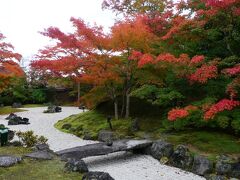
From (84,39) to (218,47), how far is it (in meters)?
6.01

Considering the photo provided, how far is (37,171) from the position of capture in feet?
29.2

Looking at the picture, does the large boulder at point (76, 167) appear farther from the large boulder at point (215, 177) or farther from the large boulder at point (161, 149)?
the large boulder at point (215, 177)

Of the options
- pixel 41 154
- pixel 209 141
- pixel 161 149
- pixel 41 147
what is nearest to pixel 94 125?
pixel 41 147

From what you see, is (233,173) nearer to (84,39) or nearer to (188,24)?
(188,24)

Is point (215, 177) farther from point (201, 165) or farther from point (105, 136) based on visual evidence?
point (105, 136)

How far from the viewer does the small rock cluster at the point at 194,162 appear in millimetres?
9203

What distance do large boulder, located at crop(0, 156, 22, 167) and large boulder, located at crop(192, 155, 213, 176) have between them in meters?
5.26

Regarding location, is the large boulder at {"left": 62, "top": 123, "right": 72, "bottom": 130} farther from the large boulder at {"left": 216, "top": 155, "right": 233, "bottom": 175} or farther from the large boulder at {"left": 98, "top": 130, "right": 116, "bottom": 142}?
the large boulder at {"left": 216, "top": 155, "right": 233, "bottom": 175}

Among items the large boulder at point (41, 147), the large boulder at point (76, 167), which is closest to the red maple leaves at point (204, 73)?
the large boulder at point (76, 167)

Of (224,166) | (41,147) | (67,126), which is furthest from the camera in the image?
(67,126)

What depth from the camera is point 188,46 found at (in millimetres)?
14078

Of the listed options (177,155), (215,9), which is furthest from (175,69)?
(177,155)

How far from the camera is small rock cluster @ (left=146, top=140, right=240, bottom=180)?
30.2 feet

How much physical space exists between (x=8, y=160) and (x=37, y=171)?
1.21 metres
